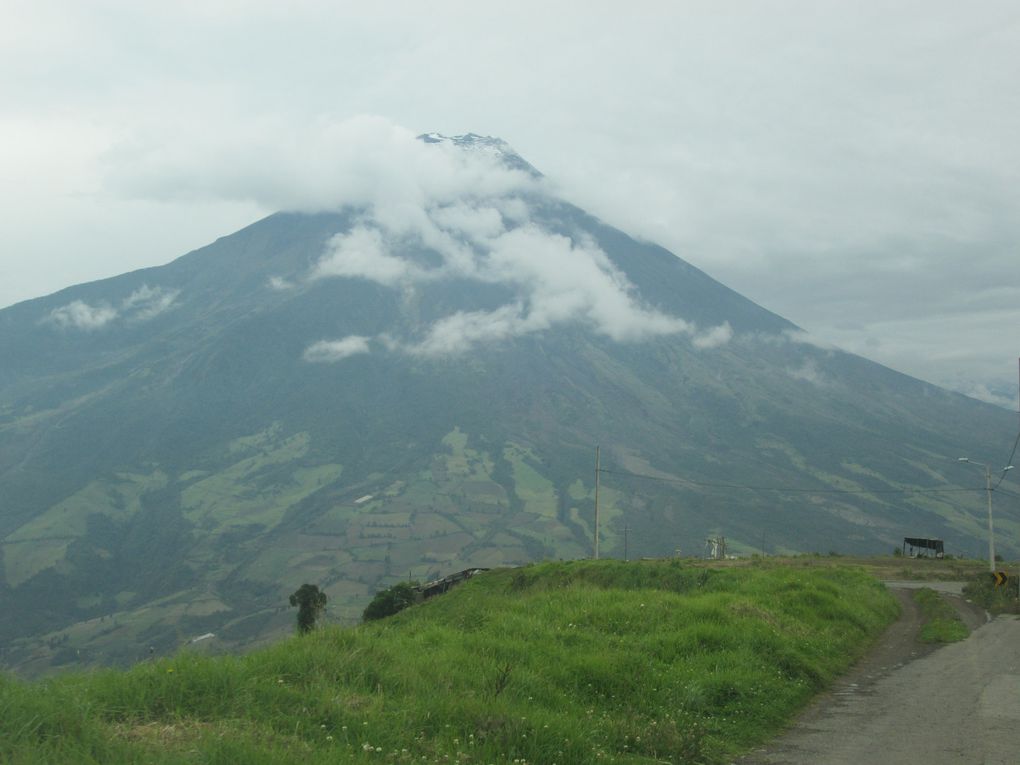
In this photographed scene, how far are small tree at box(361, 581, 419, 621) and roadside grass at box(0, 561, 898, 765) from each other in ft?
88.0

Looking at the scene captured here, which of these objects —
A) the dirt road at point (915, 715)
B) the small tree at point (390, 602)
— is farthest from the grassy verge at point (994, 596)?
the small tree at point (390, 602)

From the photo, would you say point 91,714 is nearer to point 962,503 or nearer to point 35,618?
point 35,618

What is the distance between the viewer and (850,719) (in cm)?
857

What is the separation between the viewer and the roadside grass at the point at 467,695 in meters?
5.48

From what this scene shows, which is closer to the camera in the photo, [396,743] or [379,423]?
[396,743]

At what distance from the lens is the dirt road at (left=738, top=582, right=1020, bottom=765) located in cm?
721

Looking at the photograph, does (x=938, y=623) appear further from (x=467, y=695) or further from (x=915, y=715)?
(x=467, y=695)

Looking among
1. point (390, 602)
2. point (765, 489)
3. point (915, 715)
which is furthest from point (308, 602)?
point (765, 489)

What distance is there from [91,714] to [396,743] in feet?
7.03

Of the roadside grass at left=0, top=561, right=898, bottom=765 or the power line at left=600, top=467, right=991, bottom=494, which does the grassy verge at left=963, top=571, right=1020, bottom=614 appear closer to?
the roadside grass at left=0, top=561, right=898, bottom=765

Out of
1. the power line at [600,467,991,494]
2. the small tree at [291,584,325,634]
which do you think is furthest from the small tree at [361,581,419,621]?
the power line at [600,467,991,494]

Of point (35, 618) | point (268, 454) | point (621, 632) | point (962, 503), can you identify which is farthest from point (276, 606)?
point (962, 503)

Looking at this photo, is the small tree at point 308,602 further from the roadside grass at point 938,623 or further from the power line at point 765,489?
the power line at point 765,489

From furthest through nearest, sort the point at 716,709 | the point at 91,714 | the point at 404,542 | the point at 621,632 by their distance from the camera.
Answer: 1. the point at 404,542
2. the point at 621,632
3. the point at 716,709
4. the point at 91,714
